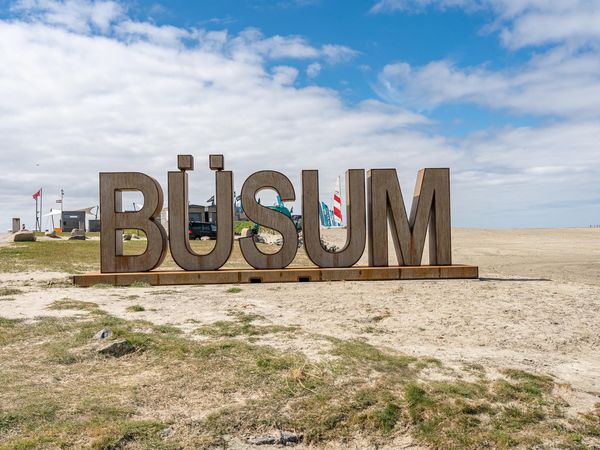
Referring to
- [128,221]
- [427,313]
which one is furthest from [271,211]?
[427,313]

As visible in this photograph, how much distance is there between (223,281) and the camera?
12.6m

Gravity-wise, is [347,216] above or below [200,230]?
above

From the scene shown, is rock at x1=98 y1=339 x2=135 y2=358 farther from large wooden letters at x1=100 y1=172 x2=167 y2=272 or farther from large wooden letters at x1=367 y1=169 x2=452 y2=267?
large wooden letters at x1=367 y1=169 x2=452 y2=267

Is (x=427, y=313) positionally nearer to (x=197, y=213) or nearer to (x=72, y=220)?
(x=197, y=213)

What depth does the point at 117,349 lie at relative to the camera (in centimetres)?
571

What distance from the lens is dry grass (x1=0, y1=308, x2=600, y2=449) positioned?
3.98 m

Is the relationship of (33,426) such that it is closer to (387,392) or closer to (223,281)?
(387,392)

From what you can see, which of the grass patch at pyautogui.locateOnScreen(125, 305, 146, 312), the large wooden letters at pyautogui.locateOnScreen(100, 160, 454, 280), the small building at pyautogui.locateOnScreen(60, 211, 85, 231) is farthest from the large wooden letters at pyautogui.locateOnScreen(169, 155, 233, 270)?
the small building at pyautogui.locateOnScreen(60, 211, 85, 231)

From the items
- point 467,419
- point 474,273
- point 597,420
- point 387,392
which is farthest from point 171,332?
point 474,273

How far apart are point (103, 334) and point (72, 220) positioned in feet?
219

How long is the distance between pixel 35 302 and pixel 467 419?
299 inches

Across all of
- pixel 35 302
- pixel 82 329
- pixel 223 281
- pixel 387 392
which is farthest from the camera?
pixel 223 281

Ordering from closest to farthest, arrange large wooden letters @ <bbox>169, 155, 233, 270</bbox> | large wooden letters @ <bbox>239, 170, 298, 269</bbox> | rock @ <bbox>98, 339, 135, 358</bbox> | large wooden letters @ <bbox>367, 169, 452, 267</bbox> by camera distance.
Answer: rock @ <bbox>98, 339, 135, 358</bbox>, large wooden letters @ <bbox>169, 155, 233, 270</bbox>, large wooden letters @ <bbox>239, 170, 298, 269</bbox>, large wooden letters @ <bbox>367, 169, 452, 267</bbox>

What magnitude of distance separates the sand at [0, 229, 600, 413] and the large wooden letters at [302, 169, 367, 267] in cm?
118
